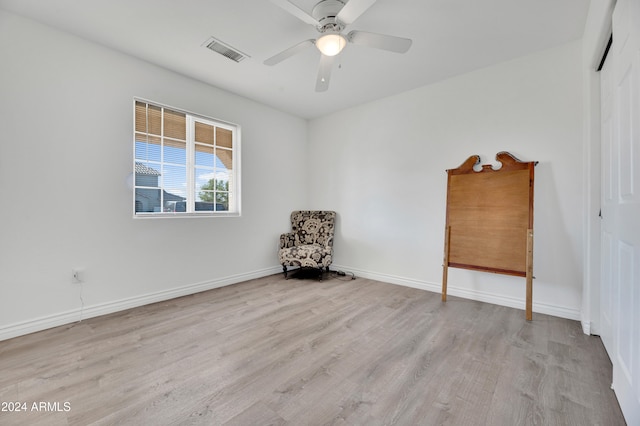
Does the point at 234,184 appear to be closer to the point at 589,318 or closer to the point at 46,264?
the point at 46,264

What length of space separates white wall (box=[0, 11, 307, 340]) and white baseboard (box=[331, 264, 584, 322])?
2271mm

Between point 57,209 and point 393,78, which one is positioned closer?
point 57,209

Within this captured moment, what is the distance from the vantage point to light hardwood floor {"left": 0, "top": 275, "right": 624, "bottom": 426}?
1.36 metres

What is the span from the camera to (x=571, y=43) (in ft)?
8.23

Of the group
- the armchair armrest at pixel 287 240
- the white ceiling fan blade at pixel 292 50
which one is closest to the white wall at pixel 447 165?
the armchair armrest at pixel 287 240

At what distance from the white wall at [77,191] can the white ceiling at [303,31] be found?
200mm

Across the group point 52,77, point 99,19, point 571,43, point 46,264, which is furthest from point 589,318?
point 52,77

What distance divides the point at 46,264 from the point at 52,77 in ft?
5.37

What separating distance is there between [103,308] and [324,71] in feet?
10.0

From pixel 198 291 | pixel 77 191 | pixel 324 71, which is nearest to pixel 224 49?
pixel 324 71

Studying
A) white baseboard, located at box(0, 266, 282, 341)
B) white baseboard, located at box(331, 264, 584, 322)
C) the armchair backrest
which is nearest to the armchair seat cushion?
the armchair backrest

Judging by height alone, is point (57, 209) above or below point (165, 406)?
above

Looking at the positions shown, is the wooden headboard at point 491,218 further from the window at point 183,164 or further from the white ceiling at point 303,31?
the window at point 183,164

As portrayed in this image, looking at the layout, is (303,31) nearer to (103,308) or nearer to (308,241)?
(308,241)
